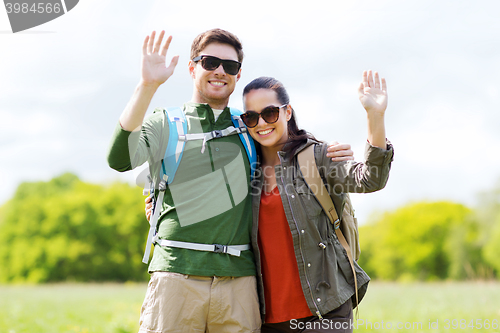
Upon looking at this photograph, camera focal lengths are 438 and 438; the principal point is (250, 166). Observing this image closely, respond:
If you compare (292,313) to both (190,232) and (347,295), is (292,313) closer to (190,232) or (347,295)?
(347,295)

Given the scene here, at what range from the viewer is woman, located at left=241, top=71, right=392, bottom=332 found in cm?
367

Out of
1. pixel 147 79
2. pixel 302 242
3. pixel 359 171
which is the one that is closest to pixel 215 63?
pixel 147 79

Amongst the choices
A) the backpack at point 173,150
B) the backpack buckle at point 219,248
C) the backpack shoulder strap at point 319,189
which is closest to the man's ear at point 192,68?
the backpack at point 173,150

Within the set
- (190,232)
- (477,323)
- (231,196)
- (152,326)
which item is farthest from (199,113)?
(477,323)

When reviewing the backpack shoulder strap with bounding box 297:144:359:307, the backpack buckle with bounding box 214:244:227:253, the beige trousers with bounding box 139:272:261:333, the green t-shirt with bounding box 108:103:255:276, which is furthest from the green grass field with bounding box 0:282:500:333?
the backpack buckle with bounding box 214:244:227:253

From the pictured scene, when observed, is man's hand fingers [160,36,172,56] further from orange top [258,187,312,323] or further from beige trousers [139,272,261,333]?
beige trousers [139,272,261,333]

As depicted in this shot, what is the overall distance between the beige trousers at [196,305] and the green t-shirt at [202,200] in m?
0.10

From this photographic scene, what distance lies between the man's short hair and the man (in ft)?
2.53

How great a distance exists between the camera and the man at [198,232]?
3646mm

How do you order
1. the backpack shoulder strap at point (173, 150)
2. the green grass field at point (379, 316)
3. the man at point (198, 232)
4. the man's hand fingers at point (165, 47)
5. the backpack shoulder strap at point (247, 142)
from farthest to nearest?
the green grass field at point (379, 316) → the backpack shoulder strap at point (247, 142) → the backpack shoulder strap at point (173, 150) → the man at point (198, 232) → the man's hand fingers at point (165, 47)

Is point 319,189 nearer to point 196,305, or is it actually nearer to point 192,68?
point 196,305

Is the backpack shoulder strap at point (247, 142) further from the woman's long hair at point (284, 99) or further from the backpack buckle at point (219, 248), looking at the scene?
the backpack buckle at point (219, 248)

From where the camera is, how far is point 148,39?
3.41 metres

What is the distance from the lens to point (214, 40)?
4324mm
